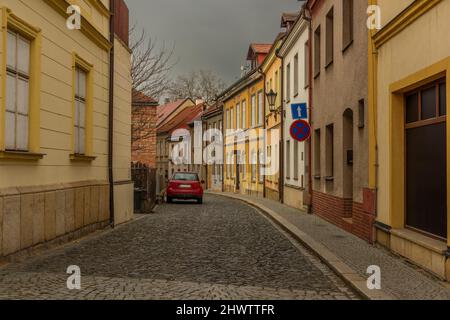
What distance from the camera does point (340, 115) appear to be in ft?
46.1

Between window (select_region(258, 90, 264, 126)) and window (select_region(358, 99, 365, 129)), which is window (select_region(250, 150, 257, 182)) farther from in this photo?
window (select_region(358, 99, 365, 129))

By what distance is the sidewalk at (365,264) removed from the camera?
21.6 feet

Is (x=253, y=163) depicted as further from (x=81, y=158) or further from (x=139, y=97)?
(x=81, y=158)

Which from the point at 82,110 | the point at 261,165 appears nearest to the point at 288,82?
the point at 261,165

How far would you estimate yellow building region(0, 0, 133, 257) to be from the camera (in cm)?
862

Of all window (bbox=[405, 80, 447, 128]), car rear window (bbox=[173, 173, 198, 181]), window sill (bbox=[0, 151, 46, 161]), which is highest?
window (bbox=[405, 80, 447, 128])

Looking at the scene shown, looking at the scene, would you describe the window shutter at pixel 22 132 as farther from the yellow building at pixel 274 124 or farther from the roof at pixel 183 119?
the roof at pixel 183 119

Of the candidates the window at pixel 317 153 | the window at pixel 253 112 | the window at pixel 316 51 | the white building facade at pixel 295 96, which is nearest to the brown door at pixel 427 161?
the window at pixel 317 153

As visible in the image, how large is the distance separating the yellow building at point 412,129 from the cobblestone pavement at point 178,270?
131 centimetres

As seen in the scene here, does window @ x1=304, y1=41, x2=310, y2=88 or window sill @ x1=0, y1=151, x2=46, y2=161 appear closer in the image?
window sill @ x1=0, y1=151, x2=46, y2=161

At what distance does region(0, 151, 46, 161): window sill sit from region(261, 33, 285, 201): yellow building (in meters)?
16.2

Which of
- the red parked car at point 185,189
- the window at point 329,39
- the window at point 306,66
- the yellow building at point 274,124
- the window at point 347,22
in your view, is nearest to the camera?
the window at point 347,22

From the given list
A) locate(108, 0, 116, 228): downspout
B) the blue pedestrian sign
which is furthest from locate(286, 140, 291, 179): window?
locate(108, 0, 116, 228): downspout
